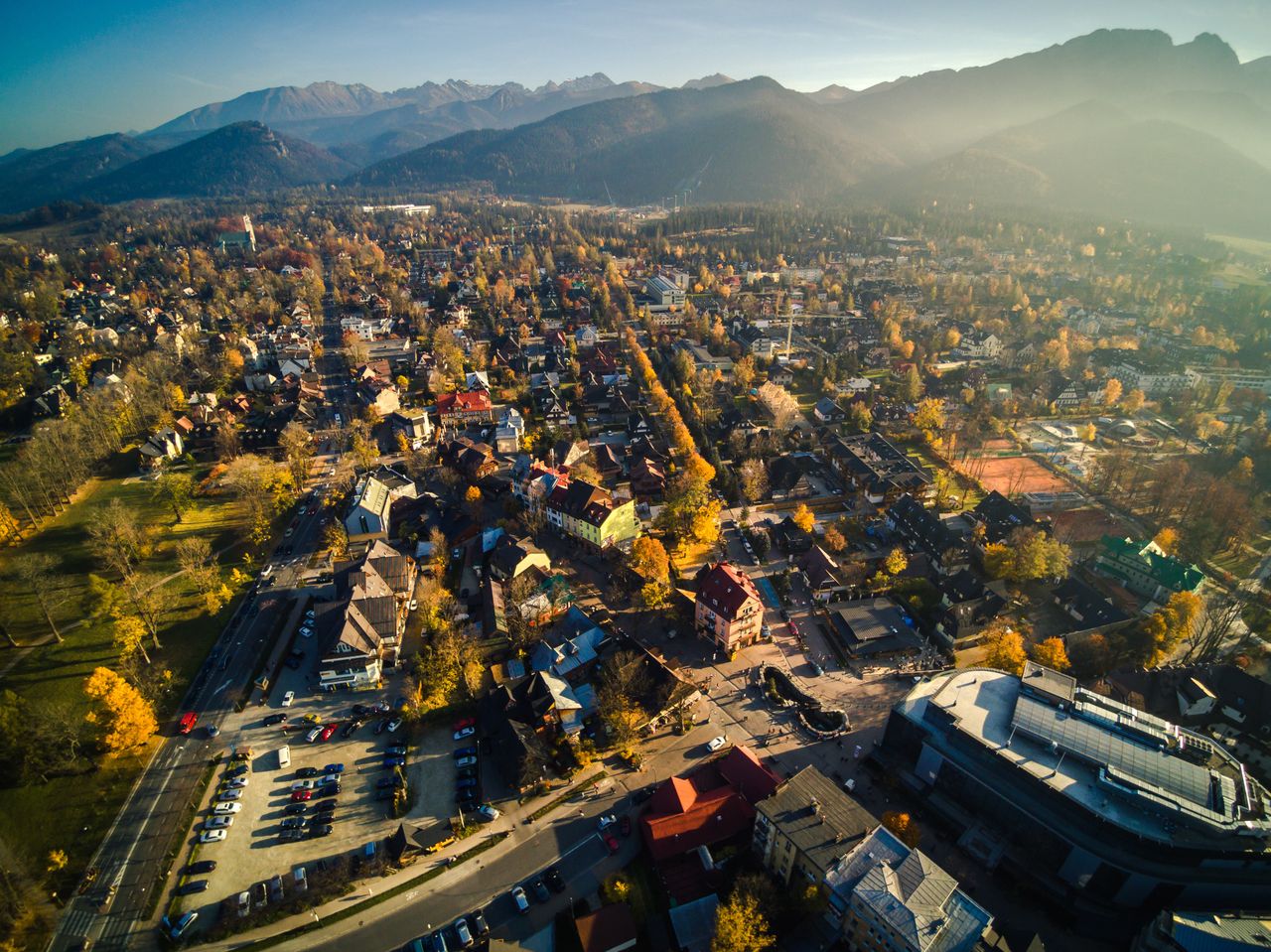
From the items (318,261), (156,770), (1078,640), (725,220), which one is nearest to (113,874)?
(156,770)

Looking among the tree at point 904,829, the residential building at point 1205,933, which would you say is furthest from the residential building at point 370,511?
the residential building at point 1205,933

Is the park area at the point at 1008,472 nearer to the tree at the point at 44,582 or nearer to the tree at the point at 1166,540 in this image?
the tree at the point at 1166,540

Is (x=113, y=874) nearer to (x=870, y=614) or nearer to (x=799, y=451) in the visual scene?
(x=870, y=614)

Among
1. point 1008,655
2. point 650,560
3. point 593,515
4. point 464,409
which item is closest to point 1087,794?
point 1008,655

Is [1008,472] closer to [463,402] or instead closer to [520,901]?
[520,901]

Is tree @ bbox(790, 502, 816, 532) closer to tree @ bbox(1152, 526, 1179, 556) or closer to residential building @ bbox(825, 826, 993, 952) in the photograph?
tree @ bbox(1152, 526, 1179, 556)

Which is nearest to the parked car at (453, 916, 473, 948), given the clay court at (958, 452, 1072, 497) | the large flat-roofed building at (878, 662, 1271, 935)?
the large flat-roofed building at (878, 662, 1271, 935)
